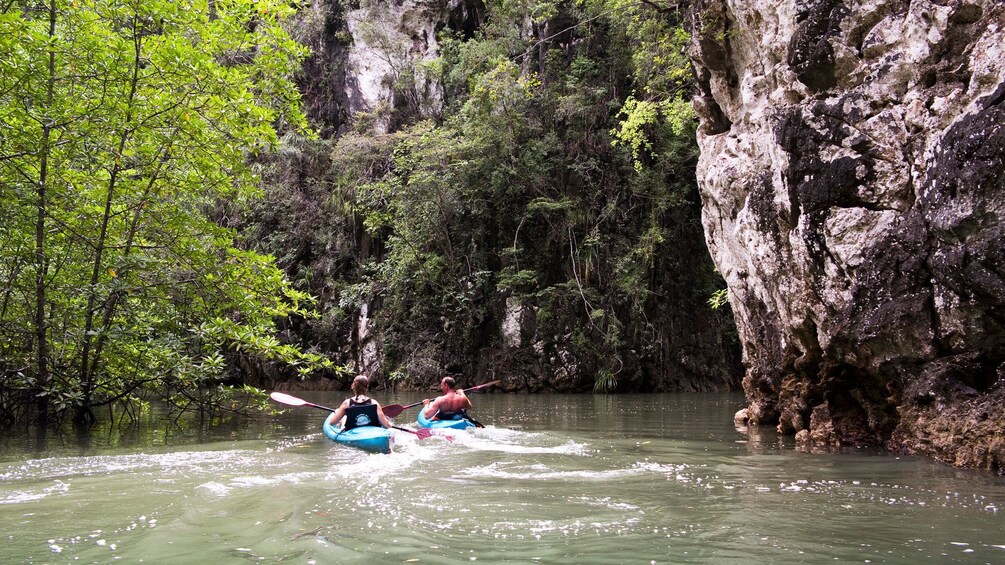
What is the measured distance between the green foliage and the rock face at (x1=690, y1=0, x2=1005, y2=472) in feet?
19.6

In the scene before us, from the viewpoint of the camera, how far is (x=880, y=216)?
6.67 m

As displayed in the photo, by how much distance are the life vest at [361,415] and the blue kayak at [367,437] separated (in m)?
0.09

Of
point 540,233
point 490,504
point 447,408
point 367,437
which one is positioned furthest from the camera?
point 540,233

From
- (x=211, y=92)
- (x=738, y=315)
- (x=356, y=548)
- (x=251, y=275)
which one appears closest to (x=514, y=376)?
(x=738, y=315)

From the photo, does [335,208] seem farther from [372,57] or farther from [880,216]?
[880,216]

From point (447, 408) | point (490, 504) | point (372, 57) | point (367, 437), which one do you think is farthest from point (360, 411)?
point (372, 57)

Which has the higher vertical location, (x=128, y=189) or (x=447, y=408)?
(x=128, y=189)

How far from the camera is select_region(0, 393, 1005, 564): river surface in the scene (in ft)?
11.2

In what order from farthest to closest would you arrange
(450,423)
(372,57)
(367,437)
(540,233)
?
1. (372,57)
2. (540,233)
3. (450,423)
4. (367,437)

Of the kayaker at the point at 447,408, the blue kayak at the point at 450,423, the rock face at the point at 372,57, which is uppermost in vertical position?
the rock face at the point at 372,57

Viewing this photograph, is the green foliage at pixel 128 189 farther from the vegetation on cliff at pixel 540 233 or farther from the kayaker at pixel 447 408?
the vegetation on cliff at pixel 540 233

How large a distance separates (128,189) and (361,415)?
3942mm

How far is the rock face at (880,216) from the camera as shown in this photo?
5.66 m

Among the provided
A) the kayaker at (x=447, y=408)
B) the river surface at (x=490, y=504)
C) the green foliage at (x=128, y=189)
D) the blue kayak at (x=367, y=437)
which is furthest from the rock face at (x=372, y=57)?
the river surface at (x=490, y=504)
